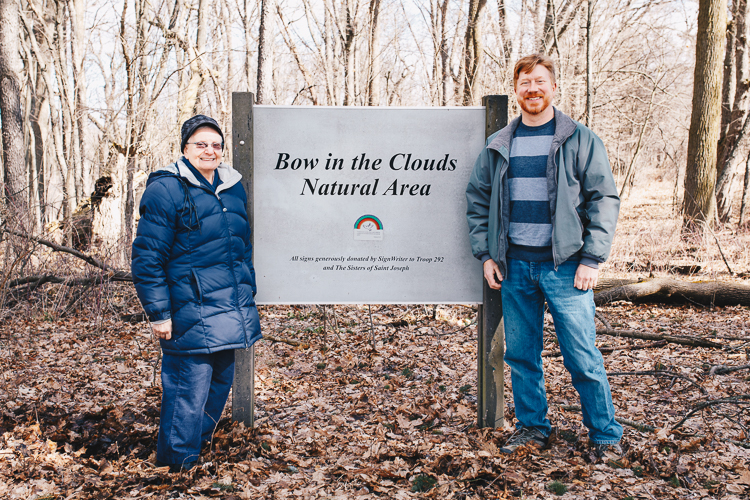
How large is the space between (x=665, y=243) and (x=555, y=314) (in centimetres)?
828

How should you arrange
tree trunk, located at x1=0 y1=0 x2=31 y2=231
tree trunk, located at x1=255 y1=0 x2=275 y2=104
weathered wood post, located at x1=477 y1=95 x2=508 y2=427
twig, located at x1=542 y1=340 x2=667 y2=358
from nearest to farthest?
weathered wood post, located at x1=477 y1=95 x2=508 y2=427 → twig, located at x1=542 y1=340 x2=667 y2=358 → tree trunk, located at x1=255 y1=0 x2=275 y2=104 → tree trunk, located at x1=0 y1=0 x2=31 y2=231

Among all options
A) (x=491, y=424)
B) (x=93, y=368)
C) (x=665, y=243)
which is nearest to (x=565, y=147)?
(x=491, y=424)

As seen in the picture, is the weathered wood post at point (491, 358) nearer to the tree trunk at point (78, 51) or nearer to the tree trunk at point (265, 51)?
the tree trunk at point (265, 51)

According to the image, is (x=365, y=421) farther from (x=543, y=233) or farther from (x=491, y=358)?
(x=543, y=233)

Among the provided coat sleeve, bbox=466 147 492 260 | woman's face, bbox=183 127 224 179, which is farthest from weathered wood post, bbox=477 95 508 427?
woman's face, bbox=183 127 224 179

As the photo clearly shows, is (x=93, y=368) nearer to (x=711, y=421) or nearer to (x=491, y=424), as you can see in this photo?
(x=491, y=424)

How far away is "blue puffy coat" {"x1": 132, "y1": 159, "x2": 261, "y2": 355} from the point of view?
2.84 metres

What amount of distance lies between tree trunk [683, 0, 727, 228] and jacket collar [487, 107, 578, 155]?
342 inches

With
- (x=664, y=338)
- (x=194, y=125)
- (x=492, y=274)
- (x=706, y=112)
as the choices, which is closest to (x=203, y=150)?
(x=194, y=125)

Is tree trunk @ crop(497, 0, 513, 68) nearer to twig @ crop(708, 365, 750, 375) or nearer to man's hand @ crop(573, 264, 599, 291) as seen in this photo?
twig @ crop(708, 365, 750, 375)

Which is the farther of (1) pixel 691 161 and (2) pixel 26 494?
(1) pixel 691 161

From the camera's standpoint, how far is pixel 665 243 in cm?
1014

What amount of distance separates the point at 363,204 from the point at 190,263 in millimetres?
1166

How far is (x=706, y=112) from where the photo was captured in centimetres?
1048
